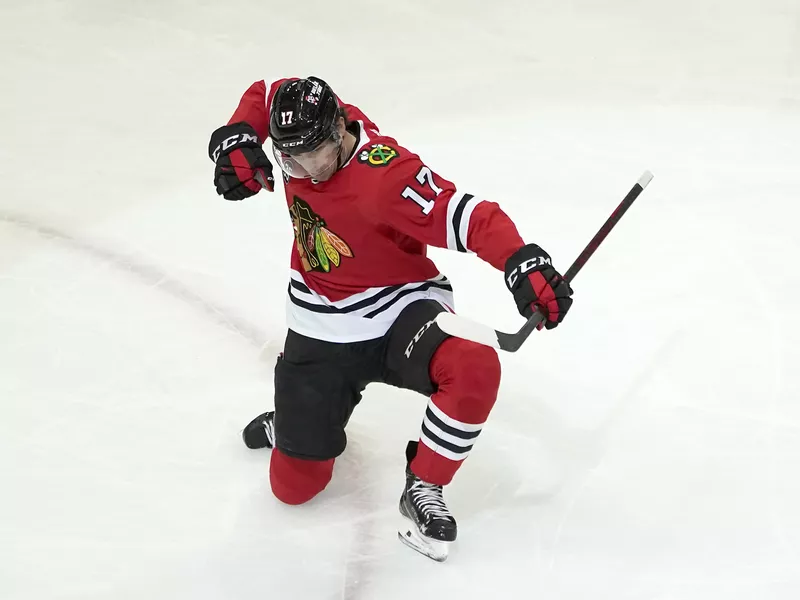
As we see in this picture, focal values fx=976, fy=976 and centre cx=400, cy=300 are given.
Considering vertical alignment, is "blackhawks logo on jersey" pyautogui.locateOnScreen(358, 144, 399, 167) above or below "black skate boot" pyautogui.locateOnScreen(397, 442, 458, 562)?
above

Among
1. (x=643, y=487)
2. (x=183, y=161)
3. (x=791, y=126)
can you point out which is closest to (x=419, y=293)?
(x=643, y=487)

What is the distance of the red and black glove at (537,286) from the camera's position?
5.64 ft

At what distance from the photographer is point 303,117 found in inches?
70.6

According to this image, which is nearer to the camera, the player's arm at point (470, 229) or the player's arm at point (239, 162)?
the player's arm at point (470, 229)

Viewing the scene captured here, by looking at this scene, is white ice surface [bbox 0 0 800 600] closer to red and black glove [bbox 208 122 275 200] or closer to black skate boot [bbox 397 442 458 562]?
black skate boot [bbox 397 442 458 562]

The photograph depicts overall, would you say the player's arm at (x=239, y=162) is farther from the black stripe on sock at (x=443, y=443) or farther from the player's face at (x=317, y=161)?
the black stripe on sock at (x=443, y=443)

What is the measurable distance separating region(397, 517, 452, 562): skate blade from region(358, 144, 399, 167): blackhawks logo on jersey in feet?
2.44

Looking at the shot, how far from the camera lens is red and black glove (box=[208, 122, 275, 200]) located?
203 centimetres

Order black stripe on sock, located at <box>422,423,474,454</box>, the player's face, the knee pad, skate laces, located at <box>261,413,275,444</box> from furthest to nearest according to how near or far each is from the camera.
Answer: skate laces, located at <box>261,413,275,444</box>, the knee pad, black stripe on sock, located at <box>422,423,474,454</box>, the player's face

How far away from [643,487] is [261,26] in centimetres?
281

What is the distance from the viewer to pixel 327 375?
2.04 metres

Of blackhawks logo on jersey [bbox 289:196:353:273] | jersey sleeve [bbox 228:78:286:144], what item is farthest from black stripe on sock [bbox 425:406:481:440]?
jersey sleeve [bbox 228:78:286:144]


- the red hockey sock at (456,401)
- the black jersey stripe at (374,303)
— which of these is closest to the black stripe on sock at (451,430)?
the red hockey sock at (456,401)

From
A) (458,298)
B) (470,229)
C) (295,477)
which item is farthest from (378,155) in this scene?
(458,298)
